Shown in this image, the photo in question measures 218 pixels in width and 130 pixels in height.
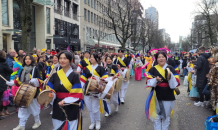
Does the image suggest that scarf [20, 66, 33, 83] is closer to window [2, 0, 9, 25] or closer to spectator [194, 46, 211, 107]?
spectator [194, 46, 211, 107]

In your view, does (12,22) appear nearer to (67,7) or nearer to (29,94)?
(67,7)

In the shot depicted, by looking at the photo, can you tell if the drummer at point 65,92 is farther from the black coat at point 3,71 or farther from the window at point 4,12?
the window at point 4,12

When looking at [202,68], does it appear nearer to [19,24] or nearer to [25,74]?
[25,74]

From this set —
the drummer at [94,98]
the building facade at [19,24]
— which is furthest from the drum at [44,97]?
the building facade at [19,24]

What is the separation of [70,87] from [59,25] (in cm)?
2480

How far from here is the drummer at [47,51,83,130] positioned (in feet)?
10.9

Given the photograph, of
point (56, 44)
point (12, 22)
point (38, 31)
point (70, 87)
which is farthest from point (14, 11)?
point (70, 87)

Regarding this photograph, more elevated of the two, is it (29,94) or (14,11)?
(14,11)

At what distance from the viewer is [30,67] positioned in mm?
4914

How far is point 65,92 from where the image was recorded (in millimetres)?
3352

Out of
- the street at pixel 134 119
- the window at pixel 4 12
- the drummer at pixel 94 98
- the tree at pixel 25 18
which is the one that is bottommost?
A: the street at pixel 134 119

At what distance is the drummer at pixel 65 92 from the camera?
333 cm

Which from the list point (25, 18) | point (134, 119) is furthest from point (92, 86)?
point (25, 18)

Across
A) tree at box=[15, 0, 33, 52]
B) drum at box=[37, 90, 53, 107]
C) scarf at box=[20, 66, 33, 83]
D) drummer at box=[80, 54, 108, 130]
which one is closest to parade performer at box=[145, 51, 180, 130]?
drummer at box=[80, 54, 108, 130]
